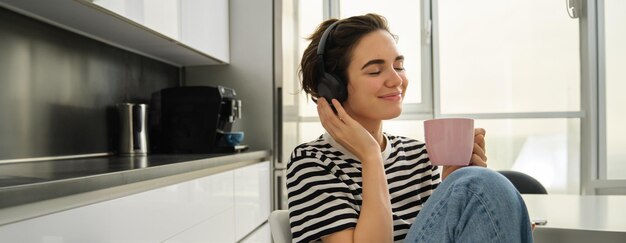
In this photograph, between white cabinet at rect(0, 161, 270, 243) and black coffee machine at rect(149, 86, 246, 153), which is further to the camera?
black coffee machine at rect(149, 86, 246, 153)

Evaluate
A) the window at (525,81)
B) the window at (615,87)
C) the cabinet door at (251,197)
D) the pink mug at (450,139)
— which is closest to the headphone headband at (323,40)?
the pink mug at (450,139)

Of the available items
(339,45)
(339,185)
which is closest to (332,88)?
(339,45)

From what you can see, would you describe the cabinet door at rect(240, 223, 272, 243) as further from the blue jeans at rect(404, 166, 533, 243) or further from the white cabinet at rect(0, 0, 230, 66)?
the blue jeans at rect(404, 166, 533, 243)

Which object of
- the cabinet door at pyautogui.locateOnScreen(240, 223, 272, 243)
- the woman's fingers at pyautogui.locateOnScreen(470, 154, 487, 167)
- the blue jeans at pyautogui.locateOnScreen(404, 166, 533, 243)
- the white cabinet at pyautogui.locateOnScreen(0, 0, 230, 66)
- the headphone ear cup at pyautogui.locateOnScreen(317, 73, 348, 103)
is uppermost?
the white cabinet at pyautogui.locateOnScreen(0, 0, 230, 66)

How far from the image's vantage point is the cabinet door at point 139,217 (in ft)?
2.90

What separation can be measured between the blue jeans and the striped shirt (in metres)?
0.17

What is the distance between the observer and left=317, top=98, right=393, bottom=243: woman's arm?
89 centimetres

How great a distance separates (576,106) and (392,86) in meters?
2.25

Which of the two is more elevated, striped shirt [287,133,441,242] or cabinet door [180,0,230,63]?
cabinet door [180,0,230,63]

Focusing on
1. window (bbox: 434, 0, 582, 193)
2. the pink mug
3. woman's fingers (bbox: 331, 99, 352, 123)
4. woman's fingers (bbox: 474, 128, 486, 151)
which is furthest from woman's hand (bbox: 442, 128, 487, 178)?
window (bbox: 434, 0, 582, 193)

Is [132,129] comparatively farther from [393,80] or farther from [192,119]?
[393,80]

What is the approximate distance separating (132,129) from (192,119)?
0.90 ft

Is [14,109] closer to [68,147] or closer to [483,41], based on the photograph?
[68,147]

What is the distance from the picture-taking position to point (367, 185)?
928 millimetres
